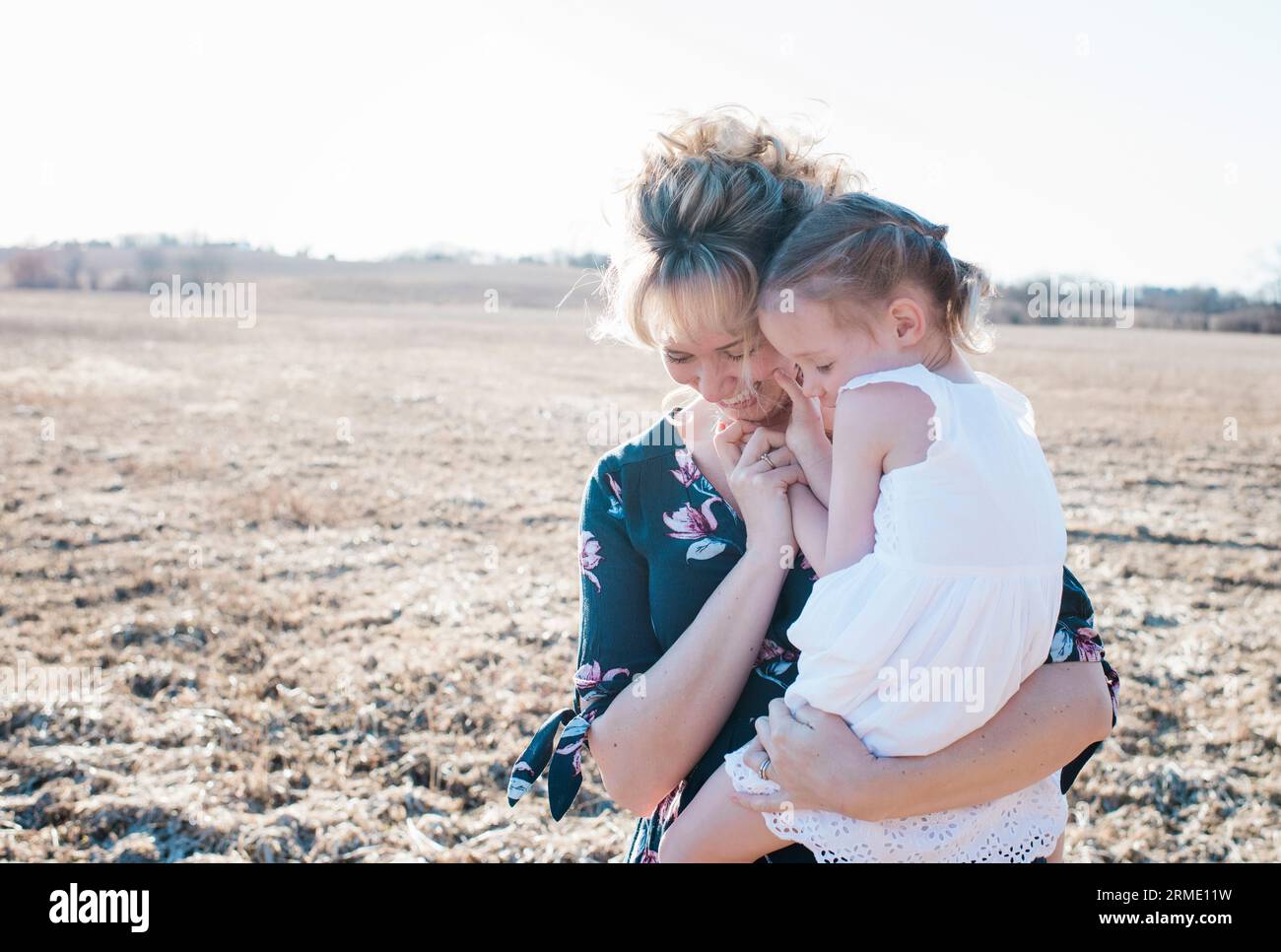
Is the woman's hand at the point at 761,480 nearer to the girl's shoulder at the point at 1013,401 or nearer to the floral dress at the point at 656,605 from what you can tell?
the floral dress at the point at 656,605

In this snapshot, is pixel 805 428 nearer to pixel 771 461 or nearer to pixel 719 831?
pixel 771 461

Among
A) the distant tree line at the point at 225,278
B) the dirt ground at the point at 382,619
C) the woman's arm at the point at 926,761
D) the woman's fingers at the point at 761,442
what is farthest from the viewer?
the distant tree line at the point at 225,278

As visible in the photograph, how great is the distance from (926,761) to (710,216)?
111 centimetres

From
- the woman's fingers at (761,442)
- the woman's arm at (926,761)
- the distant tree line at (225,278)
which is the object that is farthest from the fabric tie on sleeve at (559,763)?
the distant tree line at (225,278)

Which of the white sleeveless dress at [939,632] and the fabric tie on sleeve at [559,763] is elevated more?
the white sleeveless dress at [939,632]

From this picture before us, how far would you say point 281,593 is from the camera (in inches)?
271

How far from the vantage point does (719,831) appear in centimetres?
188

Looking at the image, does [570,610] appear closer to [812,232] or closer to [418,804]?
[418,804]

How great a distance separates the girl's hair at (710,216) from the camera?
6.61 feet

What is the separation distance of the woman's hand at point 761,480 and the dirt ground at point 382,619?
101 inches

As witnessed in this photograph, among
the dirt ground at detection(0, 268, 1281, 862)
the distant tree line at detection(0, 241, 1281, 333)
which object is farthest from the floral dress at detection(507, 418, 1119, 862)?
the distant tree line at detection(0, 241, 1281, 333)

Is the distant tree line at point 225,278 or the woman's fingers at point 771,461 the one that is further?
the distant tree line at point 225,278

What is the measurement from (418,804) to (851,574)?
323cm
